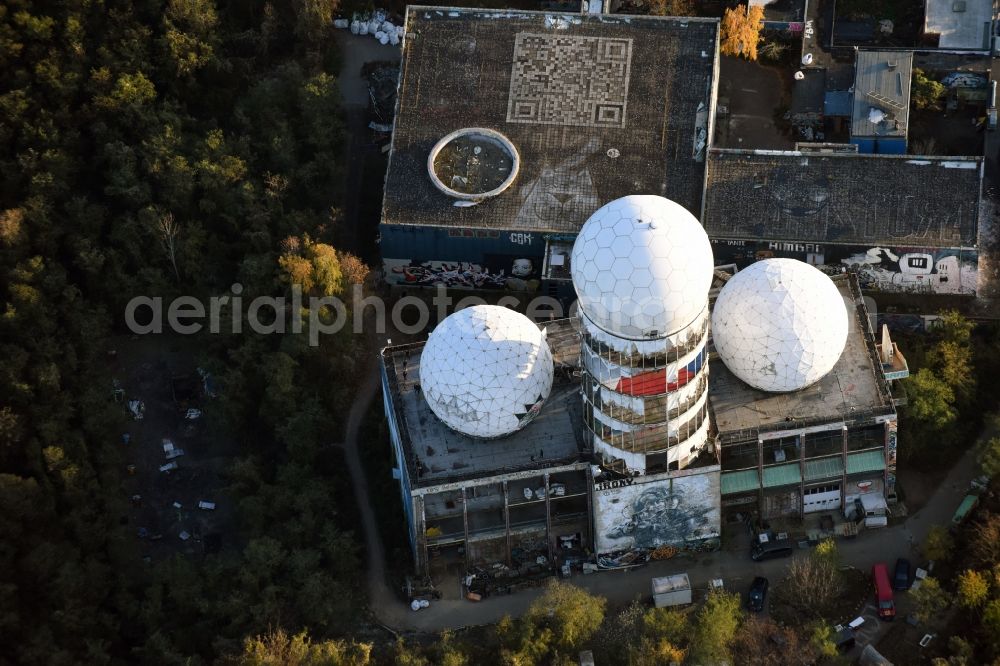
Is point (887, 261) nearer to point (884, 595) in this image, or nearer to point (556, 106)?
point (884, 595)

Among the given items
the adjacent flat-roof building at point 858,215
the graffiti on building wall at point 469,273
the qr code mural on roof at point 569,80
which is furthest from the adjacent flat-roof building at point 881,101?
the graffiti on building wall at point 469,273

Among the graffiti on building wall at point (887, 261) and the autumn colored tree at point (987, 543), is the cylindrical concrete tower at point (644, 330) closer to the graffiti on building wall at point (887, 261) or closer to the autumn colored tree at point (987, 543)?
the autumn colored tree at point (987, 543)

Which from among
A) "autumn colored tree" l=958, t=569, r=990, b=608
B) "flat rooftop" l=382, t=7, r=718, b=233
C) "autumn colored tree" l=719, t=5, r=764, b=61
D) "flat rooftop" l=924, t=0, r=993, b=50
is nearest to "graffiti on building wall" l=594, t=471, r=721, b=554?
"autumn colored tree" l=958, t=569, r=990, b=608

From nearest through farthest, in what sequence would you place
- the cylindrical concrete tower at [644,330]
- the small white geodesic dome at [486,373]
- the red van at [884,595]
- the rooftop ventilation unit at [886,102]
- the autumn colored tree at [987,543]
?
the cylindrical concrete tower at [644,330], the autumn colored tree at [987,543], the small white geodesic dome at [486,373], the red van at [884,595], the rooftop ventilation unit at [886,102]

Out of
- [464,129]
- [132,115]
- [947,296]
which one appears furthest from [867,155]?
[132,115]

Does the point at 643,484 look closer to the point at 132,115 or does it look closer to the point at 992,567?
the point at 992,567

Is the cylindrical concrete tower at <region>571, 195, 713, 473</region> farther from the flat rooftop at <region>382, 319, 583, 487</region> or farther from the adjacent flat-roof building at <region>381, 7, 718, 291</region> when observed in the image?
the adjacent flat-roof building at <region>381, 7, 718, 291</region>
